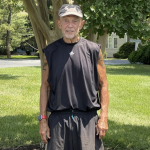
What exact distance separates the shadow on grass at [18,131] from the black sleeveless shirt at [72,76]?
2.72 m

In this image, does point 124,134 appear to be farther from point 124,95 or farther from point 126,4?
point 124,95

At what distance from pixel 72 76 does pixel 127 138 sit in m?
3.14

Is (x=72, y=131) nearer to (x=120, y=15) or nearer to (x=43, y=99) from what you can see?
(x=43, y=99)

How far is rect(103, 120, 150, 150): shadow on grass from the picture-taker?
4.99 m

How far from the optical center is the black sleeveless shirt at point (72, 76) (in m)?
2.53

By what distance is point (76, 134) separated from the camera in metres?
2.54

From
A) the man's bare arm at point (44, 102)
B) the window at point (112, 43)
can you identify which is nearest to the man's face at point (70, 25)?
the man's bare arm at point (44, 102)

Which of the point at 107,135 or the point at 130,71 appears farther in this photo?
the point at 130,71

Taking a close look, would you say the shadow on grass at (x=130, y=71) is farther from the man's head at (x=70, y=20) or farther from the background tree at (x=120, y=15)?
the man's head at (x=70, y=20)

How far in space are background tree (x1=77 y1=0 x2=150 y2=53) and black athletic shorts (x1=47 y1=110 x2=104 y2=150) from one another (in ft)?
4.28

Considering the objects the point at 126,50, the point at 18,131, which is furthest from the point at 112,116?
the point at 126,50

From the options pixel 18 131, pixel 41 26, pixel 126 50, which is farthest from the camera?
pixel 126 50

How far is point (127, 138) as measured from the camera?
532cm

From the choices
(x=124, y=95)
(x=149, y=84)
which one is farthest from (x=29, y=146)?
(x=149, y=84)
